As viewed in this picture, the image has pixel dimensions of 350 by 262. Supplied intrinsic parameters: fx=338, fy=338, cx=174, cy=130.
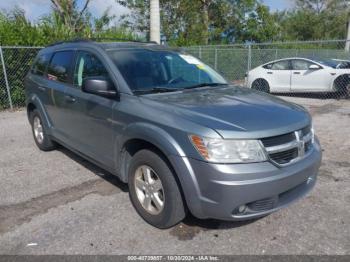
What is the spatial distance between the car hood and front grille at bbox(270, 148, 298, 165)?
0.60ft

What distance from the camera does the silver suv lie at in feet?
9.16

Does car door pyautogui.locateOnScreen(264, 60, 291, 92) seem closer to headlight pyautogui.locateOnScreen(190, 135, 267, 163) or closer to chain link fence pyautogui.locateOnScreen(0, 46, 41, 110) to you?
chain link fence pyautogui.locateOnScreen(0, 46, 41, 110)

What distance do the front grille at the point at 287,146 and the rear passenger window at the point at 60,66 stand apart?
9.91 feet

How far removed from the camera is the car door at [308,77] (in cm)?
1152

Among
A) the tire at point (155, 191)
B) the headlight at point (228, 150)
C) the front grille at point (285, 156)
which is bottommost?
the tire at point (155, 191)

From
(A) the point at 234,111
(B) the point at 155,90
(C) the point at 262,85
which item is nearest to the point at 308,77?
(C) the point at 262,85

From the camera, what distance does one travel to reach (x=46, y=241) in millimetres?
3229

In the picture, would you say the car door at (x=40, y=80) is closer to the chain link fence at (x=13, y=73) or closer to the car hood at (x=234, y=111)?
the car hood at (x=234, y=111)

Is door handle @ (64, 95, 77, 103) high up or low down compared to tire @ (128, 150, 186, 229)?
up

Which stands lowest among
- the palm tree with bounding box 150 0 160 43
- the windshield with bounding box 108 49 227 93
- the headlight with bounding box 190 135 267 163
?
the headlight with bounding box 190 135 267 163

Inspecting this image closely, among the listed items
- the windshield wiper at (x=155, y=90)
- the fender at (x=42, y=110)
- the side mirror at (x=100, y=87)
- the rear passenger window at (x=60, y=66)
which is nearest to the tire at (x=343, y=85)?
the windshield wiper at (x=155, y=90)

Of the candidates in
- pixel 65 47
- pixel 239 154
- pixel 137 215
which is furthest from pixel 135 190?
pixel 65 47

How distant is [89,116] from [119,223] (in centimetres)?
135

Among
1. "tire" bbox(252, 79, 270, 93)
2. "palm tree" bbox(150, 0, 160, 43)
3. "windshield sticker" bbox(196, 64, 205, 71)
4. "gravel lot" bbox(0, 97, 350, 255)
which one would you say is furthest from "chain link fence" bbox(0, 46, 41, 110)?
"tire" bbox(252, 79, 270, 93)
